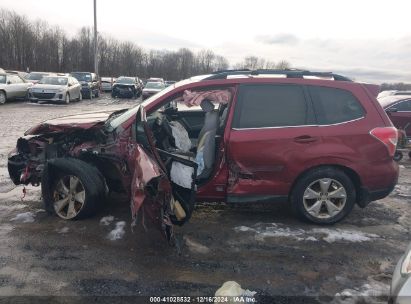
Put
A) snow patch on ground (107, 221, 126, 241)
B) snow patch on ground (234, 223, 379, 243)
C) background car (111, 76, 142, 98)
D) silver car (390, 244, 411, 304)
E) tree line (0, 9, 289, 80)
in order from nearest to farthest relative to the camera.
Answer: silver car (390, 244, 411, 304) → snow patch on ground (107, 221, 126, 241) → snow patch on ground (234, 223, 379, 243) → background car (111, 76, 142, 98) → tree line (0, 9, 289, 80)

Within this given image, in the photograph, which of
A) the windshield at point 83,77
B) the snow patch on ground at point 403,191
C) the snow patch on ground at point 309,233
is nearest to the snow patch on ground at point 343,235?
the snow patch on ground at point 309,233

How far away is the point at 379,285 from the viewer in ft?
10.8

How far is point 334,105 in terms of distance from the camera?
4422 millimetres

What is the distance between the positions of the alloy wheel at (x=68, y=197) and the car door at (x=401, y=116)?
9019mm

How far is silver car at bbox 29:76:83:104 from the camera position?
19.5 metres

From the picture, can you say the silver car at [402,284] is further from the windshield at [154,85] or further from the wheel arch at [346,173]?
the windshield at [154,85]

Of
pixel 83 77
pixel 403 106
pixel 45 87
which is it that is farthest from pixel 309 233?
pixel 83 77

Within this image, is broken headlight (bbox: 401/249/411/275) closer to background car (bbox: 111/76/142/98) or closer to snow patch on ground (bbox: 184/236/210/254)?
snow patch on ground (bbox: 184/236/210/254)

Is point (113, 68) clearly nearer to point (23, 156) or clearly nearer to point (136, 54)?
point (136, 54)

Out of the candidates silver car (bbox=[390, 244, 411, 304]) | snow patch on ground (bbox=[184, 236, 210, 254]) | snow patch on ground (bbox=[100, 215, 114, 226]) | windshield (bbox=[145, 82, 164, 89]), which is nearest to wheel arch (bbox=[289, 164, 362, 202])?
snow patch on ground (bbox=[184, 236, 210, 254])

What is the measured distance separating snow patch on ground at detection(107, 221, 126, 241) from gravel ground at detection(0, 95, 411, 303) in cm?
2

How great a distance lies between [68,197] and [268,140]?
240 cm

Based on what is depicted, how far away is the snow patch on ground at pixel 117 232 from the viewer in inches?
159

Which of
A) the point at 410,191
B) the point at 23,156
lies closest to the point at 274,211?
the point at 410,191
